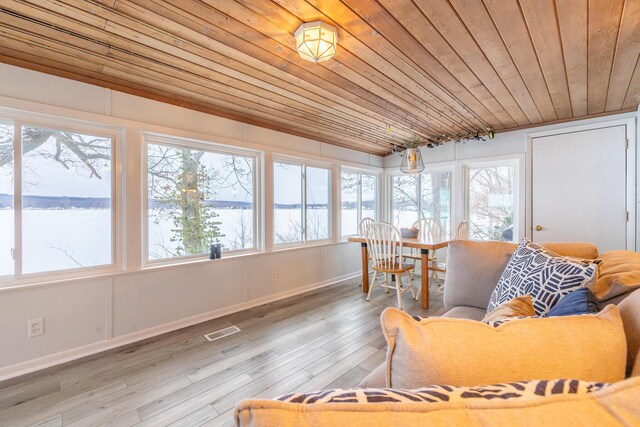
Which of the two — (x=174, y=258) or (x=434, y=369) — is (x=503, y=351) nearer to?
(x=434, y=369)

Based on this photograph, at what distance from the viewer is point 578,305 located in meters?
0.85

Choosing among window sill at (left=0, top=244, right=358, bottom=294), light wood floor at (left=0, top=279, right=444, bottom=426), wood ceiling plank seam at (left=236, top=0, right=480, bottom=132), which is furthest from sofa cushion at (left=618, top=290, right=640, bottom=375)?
window sill at (left=0, top=244, right=358, bottom=294)

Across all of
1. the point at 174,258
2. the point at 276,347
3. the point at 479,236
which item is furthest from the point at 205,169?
the point at 479,236

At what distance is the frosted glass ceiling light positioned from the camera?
158 centimetres

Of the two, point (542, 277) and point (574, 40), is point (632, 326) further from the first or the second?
point (574, 40)

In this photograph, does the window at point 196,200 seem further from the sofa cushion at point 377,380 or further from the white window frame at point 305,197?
Result: the sofa cushion at point 377,380

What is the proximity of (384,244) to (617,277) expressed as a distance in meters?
2.30

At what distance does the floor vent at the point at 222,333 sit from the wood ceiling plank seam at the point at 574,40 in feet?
10.9

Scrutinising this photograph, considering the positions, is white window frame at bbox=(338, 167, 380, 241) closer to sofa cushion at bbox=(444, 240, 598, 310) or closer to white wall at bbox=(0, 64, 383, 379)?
white wall at bbox=(0, 64, 383, 379)

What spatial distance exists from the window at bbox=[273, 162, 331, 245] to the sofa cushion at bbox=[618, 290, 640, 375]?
3.25 m

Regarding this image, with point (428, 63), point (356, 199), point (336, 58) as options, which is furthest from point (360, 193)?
point (336, 58)

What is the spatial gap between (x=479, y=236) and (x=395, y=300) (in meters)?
1.83

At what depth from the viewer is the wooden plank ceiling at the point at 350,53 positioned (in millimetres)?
1503

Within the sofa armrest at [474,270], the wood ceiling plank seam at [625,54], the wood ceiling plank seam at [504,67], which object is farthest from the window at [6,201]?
the wood ceiling plank seam at [625,54]
